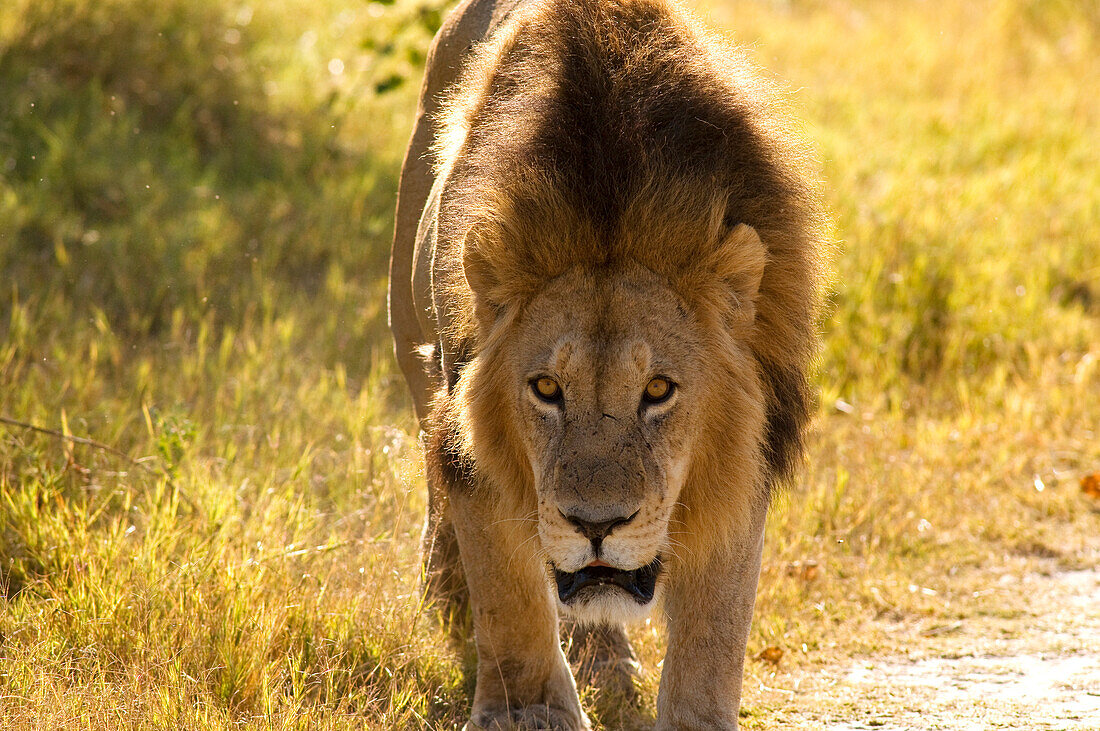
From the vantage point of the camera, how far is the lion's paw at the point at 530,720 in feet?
11.0

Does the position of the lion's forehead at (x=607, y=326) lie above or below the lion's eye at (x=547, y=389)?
above

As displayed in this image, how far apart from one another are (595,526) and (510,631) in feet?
2.52

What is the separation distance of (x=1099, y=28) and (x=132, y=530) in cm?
1046

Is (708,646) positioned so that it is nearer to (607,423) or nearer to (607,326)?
(607,423)

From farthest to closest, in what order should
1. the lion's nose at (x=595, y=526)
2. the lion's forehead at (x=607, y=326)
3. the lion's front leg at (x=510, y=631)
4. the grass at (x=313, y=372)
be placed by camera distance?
the grass at (x=313, y=372) < the lion's front leg at (x=510, y=631) < the lion's forehead at (x=607, y=326) < the lion's nose at (x=595, y=526)

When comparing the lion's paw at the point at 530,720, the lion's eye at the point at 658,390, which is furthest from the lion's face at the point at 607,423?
the lion's paw at the point at 530,720

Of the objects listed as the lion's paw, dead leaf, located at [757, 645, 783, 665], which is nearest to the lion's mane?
the lion's paw

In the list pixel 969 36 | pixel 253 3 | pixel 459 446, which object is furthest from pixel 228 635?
pixel 969 36

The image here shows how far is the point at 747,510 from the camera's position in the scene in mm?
3100

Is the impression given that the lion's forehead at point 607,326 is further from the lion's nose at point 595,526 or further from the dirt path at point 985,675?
the dirt path at point 985,675

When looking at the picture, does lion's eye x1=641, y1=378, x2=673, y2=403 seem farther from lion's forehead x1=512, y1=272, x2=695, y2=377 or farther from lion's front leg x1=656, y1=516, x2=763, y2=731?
lion's front leg x1=656, y1=516, x2=763, y2=731

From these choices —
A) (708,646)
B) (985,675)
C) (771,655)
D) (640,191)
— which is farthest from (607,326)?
(985,675)

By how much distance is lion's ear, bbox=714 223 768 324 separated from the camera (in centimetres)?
289

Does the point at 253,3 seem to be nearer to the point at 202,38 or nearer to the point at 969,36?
the point at 202,38
